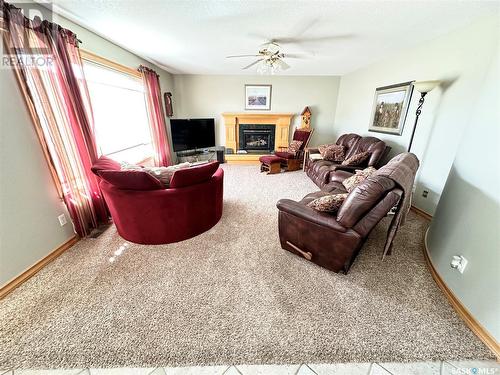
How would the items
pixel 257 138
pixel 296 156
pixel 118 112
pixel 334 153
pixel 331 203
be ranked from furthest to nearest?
1. pixel 257 138
2. pixel 296 156
3. pixel 334 153
4. pixel 118 112
5. pixel 331 203

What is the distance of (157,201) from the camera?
1991 mm

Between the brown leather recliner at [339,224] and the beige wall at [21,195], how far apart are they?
2353 millimetres

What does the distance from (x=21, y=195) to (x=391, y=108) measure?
206 inches

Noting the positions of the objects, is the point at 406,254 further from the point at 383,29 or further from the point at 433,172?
the point at 383,29

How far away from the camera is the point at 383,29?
2379 mm

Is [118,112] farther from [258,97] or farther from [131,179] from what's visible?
[258,97]

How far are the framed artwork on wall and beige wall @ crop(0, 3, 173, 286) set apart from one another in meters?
4.89

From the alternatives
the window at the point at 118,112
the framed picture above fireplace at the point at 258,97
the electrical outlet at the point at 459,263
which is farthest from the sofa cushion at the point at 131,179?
the framed picture above fireplace at the point at 258,97

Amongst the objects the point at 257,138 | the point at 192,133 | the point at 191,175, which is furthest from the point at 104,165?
the point at 257,138

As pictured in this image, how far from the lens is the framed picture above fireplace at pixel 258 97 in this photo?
17.8 ft

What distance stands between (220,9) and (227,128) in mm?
3676

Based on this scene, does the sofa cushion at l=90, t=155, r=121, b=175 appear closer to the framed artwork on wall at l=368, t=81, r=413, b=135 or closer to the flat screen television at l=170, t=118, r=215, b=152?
the flat screen television at l=170, t=118, r=215, b=152

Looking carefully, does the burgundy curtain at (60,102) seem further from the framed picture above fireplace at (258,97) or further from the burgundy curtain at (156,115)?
the framed picture above fireplace at (258,97)

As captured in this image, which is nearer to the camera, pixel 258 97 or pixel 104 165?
pixel 104 165
